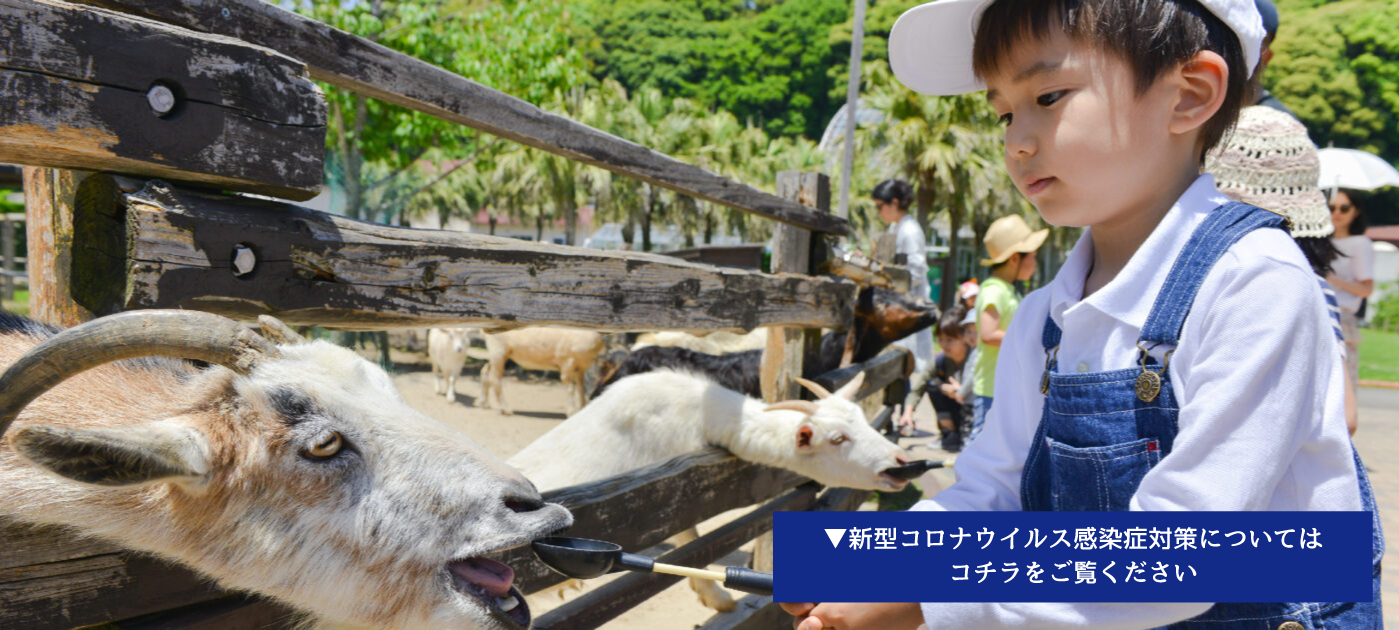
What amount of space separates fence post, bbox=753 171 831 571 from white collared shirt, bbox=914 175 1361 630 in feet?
10.3

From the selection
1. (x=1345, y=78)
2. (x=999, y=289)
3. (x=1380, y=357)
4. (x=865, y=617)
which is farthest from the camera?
(x=1345, y=78)

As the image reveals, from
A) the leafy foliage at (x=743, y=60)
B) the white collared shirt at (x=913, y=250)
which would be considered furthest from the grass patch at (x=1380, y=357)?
the leafy foliage at (x=743, y=60)

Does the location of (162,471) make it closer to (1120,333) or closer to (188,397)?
(188,397)

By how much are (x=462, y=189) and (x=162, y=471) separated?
1758 inches

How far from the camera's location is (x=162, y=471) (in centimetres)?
138

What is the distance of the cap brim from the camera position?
1926mm

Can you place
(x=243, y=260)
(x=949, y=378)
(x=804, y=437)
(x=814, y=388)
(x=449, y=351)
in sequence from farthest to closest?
(x=449, y=351) → (x=949, y=378) → (x=814, y=388) → (x=804, y=437) → (x=243, y=260)

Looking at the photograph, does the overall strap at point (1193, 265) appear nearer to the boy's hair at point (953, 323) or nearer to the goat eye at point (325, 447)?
the goat eye at point (325, 447)

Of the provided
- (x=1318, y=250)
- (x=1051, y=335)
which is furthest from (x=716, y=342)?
(x=1051, y=335)

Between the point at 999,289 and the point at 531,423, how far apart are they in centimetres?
714

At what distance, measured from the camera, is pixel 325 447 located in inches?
62.4

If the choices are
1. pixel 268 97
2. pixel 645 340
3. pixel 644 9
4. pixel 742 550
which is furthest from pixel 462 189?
pixel 268 97

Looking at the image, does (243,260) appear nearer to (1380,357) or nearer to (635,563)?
(635,563)

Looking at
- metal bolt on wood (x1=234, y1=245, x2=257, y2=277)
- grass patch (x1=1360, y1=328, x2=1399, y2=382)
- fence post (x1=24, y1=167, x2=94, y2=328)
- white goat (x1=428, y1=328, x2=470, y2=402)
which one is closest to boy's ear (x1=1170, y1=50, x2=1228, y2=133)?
metal bolt on wood (x1=234, y1=245, x2=257, y2=277)
